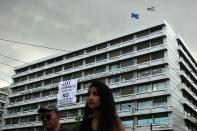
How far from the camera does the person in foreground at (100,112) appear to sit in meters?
2.90

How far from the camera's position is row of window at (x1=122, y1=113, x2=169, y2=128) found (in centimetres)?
4179

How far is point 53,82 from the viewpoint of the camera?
6119cm

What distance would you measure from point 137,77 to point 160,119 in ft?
24.4

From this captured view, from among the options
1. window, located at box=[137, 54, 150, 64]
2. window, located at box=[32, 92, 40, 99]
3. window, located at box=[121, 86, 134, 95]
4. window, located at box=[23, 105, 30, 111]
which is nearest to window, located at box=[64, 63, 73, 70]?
window, located at box=[32, 92, 40, 99]

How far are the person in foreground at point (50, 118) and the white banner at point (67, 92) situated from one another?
3277 cm

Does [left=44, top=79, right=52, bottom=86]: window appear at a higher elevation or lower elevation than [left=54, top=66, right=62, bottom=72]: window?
lower

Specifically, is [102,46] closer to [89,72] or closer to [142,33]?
[89,72]

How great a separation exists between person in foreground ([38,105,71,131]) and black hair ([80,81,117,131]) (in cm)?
71

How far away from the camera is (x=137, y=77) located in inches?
1871

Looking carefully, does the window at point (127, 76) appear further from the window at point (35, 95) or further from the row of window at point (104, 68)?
the window at point (35, 95)

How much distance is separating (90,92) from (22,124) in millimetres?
61708

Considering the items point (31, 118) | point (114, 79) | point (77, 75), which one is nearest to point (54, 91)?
point (77, 75)

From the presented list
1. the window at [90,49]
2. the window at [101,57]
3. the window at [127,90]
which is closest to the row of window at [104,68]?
the window at [101,57]

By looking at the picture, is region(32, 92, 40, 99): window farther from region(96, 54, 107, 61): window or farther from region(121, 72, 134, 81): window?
region(121, 72, 134, 81): window
